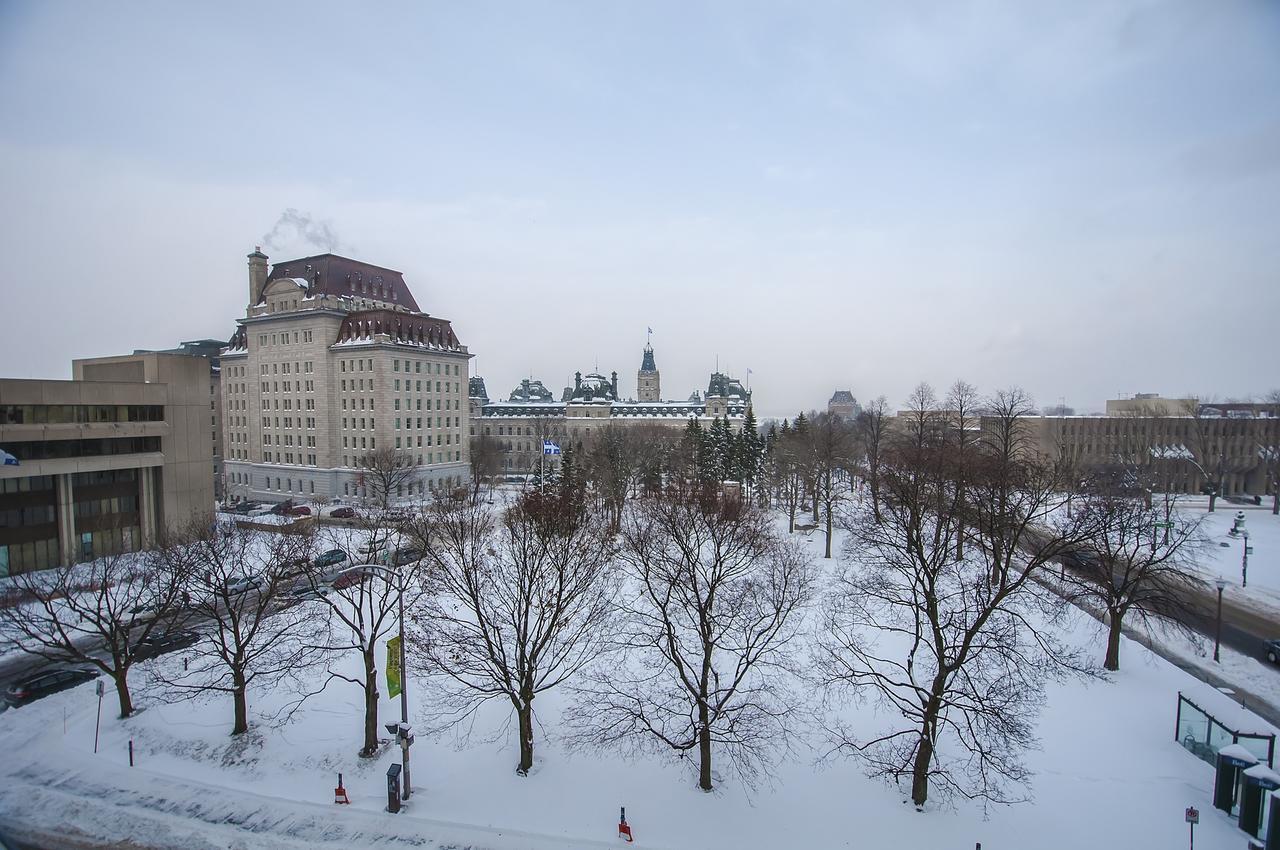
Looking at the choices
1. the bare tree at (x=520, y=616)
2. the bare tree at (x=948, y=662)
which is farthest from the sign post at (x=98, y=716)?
the bare tree at (x=948, y=662)

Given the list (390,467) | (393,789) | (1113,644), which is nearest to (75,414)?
(390,467)

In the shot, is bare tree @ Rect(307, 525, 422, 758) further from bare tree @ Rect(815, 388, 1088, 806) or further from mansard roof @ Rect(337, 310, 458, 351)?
mansard roof @ Rect(337, 310, 458, 351)

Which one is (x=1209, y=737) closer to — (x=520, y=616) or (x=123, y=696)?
(x=520, y=616)

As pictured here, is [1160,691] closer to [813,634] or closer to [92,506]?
[813,634]

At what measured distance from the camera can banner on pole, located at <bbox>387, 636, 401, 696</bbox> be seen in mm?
16191

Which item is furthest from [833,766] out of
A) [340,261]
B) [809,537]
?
[340,261]

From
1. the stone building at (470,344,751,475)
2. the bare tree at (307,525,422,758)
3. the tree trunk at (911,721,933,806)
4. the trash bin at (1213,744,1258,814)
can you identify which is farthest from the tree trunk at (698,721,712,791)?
the stone building at (470,344,751,475)

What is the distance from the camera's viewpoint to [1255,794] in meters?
13.7

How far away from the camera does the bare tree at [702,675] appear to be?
16.2m

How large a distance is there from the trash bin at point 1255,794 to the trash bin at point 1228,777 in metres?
0.46

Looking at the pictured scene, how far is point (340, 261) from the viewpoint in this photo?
64.2 meters

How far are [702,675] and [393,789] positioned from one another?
8.66m

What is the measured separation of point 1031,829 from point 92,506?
51779 millimetres

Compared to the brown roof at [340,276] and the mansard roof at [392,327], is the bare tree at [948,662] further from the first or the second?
the brown roof at [340,276]
